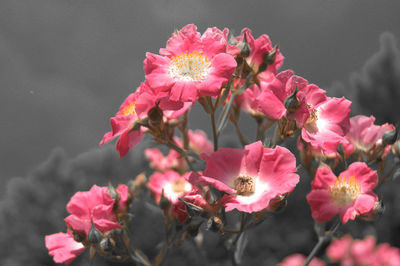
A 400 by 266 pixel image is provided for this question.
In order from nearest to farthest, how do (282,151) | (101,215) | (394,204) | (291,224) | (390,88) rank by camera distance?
(282,151) → (101,215) → (291,224) → (394,204) → (390,88)

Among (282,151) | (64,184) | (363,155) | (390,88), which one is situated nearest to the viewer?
(282,151)

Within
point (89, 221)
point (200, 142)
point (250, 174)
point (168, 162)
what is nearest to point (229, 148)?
point (250, 174)

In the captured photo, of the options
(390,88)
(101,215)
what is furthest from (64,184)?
(390,88)

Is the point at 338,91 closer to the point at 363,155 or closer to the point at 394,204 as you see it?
the point at 394,204

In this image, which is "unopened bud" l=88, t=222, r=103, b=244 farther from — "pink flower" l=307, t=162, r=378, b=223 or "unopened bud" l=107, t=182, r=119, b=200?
"pink flower" l=307, t=162, r=378, b=223

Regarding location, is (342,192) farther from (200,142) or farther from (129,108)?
(200,142)

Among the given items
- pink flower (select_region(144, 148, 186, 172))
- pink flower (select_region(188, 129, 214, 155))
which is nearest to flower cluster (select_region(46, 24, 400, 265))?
pink flower (select_region(144, 148, 186, 172))
